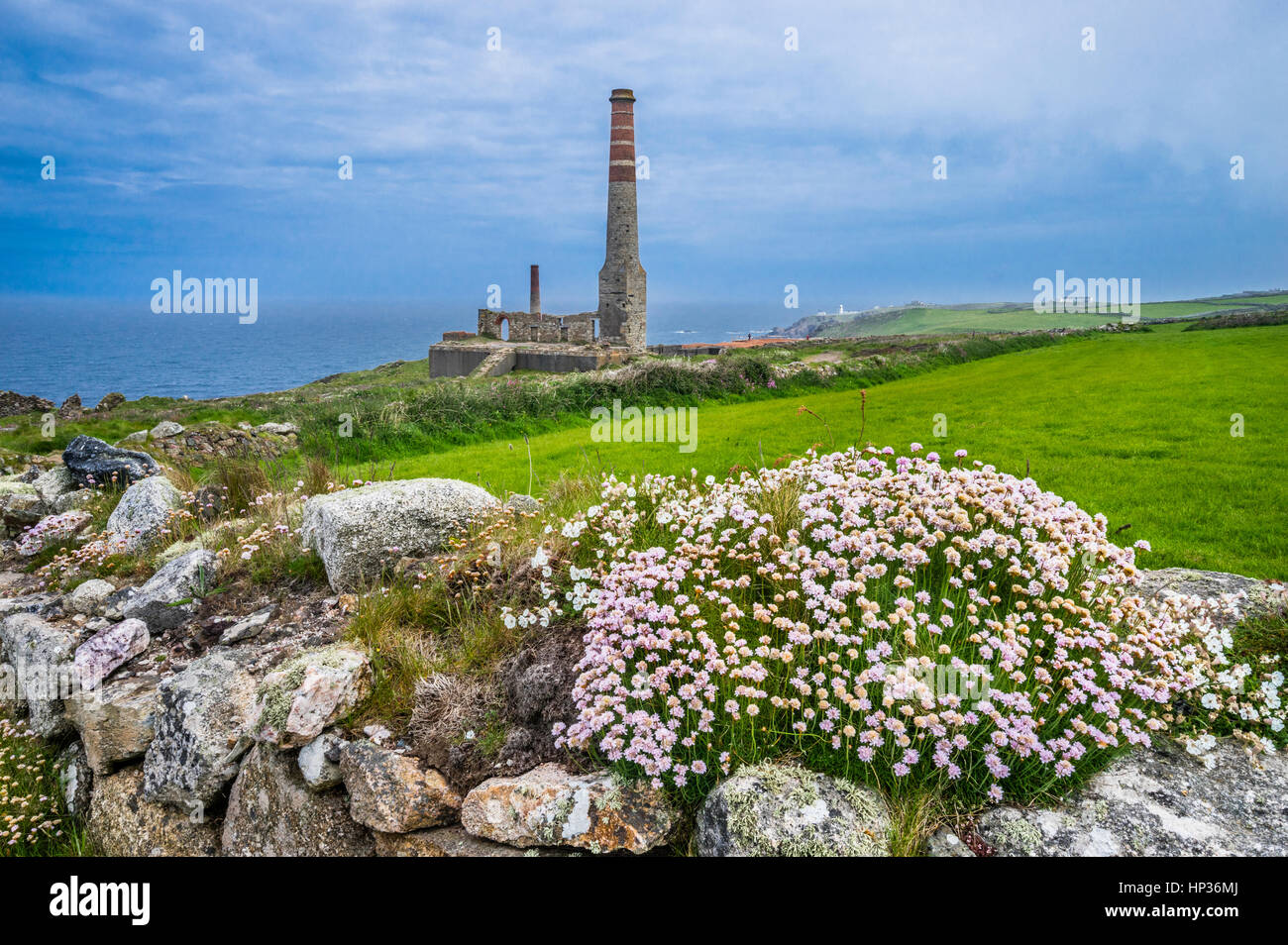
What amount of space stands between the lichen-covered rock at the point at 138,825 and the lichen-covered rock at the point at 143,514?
141 inches

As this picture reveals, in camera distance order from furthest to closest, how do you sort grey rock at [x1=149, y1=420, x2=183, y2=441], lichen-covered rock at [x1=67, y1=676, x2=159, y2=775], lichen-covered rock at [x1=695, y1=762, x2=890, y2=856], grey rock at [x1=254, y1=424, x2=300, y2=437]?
1. grey rock at [x1=254, y1=424, x2=300, y2=437]
2. grey rock at [x1=149, y1=420, x2=183, y2=441]
3. lichen-covered rock at [x1=67, y1=676, x2=159, y2=775]
4. lichen-covered rock at [x1=695, y1=762, x2=890, y2=856]

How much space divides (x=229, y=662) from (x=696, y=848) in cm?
373

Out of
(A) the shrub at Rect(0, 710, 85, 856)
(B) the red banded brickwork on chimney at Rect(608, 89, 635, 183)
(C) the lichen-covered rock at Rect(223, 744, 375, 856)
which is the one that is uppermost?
(B) the red banded brickwork on chimney at Rect(608, 89, 635, 183)

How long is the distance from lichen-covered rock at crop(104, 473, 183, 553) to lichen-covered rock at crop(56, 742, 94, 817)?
290 centimetres

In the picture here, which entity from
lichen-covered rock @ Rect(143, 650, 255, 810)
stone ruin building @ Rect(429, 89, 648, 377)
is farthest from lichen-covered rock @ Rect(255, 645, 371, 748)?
stone ruin building @ Rect(429, 89, 648, 377)

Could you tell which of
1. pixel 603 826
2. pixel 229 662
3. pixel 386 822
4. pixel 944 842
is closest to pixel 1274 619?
pixel 944 842

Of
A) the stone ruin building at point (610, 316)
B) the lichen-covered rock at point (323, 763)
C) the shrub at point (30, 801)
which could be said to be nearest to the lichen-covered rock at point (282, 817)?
the lichen-covered rock at point (323, 763)

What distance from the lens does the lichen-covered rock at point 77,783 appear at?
563 cm

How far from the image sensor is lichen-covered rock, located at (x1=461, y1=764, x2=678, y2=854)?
3.49 meters

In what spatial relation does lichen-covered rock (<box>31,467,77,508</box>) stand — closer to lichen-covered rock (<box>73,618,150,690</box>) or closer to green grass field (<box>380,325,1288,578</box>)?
green grass field (<box>380,325,1288,578</box>)

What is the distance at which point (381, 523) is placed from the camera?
20.9 feet

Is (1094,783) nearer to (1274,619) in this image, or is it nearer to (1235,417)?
(1274,619)

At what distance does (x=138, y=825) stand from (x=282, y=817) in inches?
58.9

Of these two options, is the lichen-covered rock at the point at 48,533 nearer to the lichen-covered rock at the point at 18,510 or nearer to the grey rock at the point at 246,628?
the lichen-covered rock at the point at 18,510
